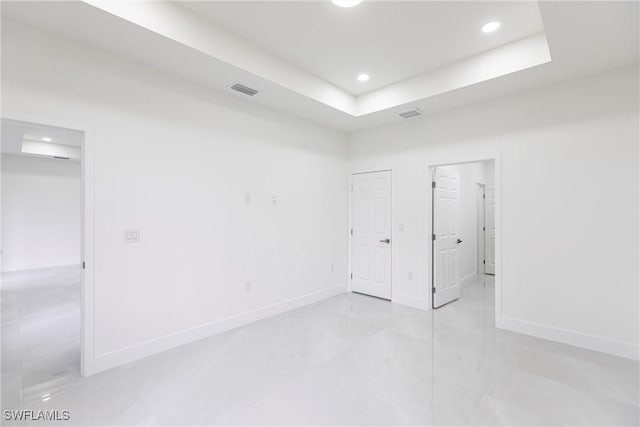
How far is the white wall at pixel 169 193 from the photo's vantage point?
2504mm

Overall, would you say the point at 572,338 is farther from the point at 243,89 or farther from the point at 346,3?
the point at 243,89

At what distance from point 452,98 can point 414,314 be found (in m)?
2.87

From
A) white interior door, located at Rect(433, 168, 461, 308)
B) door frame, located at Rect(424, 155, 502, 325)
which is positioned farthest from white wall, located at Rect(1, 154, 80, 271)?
white interior door, located at Rect(433, 168, 461, 308)

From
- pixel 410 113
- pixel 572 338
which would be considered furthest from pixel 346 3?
pixel 572 338

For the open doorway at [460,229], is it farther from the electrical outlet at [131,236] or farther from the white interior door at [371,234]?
the electrical outlet at [131,236]

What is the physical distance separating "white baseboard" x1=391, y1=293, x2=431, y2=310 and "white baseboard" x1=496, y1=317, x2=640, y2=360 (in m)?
0.93

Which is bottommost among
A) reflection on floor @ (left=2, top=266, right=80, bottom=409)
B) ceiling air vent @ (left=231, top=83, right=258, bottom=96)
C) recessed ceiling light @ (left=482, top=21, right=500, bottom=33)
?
reflection on floor @ (left=2, top=266, right=80, bottom=409)

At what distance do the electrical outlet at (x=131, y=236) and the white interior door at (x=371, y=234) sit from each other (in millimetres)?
3340

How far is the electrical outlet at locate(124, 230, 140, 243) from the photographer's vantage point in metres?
2.80

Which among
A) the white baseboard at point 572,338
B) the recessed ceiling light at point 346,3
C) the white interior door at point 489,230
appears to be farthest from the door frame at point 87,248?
the white interior door at point 489,230

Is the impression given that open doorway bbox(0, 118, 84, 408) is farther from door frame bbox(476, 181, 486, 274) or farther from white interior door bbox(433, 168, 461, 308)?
door frame bbox(476, 181, 486, 274)

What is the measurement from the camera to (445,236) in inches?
182

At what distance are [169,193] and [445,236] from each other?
3.86m

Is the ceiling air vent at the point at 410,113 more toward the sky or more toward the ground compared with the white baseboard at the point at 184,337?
more toward the sky
